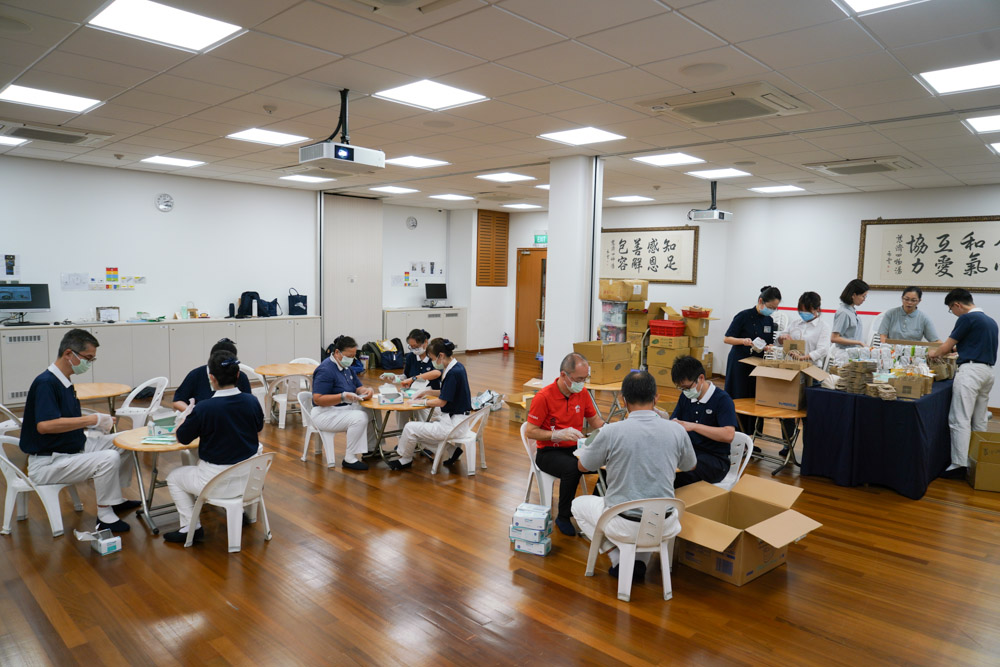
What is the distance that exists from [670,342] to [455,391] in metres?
5.89

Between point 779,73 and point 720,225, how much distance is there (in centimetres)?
729

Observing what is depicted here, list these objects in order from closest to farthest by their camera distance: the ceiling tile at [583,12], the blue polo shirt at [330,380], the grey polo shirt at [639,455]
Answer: the ceiling tile at [583,12]
the grey polo shirt at [639,455]
the blue polo shirt at [330,380]

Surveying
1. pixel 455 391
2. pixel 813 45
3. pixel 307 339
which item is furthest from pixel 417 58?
pixel 307 339

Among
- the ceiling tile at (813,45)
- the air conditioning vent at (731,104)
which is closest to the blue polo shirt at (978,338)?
the air conditioning vent at (731,104)

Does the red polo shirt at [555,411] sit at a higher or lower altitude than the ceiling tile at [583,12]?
lower

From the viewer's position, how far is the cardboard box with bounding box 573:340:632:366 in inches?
274

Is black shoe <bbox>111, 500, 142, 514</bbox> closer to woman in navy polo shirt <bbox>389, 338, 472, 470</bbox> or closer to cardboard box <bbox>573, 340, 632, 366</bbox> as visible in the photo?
woman in navy polo shirt <bbox>389, 338, 472, 470</bbox>

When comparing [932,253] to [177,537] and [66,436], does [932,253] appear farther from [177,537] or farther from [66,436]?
→ [66,436]

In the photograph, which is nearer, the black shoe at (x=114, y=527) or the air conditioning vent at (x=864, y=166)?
the black shoe at (x=114, y=527)

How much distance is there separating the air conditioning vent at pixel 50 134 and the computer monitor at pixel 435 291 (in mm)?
7104

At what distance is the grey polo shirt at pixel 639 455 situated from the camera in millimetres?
3348

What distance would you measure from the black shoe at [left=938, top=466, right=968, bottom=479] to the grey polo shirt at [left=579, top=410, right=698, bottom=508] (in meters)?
4.17

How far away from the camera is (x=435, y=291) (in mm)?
13422

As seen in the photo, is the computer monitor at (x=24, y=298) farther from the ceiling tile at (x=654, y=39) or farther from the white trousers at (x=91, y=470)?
the ceiling tile at (x=654, y=39)
